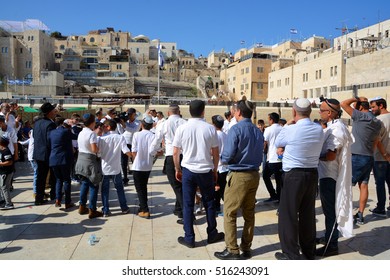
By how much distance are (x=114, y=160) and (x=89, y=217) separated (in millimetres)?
1030

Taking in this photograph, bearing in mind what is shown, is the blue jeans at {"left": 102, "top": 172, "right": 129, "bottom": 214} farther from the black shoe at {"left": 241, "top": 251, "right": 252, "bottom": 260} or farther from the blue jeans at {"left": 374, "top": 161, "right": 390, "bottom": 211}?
the blue jeans at {"left": 374, "top": 161, "right": 390, "bottom": 211}

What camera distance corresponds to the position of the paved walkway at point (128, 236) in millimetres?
4211

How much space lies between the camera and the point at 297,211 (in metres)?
3.97

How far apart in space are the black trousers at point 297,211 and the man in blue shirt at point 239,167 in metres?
0.43

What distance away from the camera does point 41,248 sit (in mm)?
4383

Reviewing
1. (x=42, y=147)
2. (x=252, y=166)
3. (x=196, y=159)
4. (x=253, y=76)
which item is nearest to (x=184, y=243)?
(x=196, y=159)

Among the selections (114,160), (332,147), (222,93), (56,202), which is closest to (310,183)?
(332,147)

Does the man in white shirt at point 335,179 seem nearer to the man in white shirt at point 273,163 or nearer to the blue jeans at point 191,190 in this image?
the blue jeans at point 191,190

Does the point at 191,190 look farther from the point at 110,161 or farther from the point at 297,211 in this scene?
the point at 110,161

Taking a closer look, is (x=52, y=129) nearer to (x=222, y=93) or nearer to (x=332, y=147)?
(x=332, y=147)

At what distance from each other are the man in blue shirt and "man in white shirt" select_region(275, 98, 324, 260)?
348 mm

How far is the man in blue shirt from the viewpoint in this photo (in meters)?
4.02

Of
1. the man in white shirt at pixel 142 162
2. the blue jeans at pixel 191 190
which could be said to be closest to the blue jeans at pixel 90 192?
the man in white shirt at pixel 142 162

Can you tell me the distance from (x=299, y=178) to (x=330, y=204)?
79 cm
